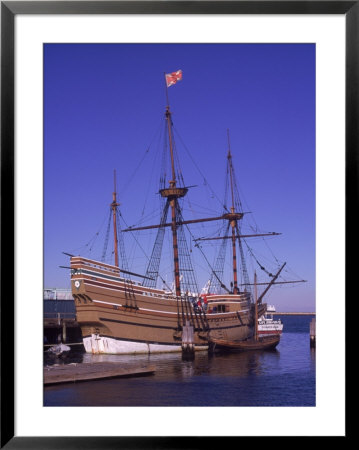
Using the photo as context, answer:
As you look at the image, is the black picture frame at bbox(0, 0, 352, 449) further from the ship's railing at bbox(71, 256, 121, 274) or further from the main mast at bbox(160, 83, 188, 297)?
the main mast at bbox(160, 83, 188, 297)

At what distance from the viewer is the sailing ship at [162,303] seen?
25.1ft

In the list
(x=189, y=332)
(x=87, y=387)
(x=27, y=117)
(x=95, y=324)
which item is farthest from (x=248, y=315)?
(x=27, y=117)

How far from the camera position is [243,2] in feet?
16.8

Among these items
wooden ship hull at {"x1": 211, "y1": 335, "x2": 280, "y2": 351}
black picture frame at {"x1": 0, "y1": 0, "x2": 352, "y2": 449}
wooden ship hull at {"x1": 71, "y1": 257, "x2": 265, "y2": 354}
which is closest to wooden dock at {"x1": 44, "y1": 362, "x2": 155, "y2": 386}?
wooden ship hull at {"x1": 71, "y1": 257, "x2": 265, "y2": 354}

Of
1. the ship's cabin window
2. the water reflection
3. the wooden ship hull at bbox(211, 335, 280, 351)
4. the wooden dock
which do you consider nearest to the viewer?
the wooden dock

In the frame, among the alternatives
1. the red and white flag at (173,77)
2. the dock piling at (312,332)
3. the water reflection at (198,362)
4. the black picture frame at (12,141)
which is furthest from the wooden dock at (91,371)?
the red and white flag at (173,77)

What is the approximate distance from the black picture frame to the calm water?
1.57ft

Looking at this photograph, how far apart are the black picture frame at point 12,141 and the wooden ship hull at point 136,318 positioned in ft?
7.59

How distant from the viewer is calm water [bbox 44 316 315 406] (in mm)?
5793

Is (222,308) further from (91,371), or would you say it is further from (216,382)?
(216,382)

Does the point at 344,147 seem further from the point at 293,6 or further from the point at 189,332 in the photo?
the point at 189,332

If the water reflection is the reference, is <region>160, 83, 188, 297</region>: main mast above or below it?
above

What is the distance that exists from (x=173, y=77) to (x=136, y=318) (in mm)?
5175

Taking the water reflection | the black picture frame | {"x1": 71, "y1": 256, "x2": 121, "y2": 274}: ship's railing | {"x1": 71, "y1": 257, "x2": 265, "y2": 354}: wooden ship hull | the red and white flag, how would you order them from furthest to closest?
{"x1": 71, "y1": 257, "x2": 265, "y2": 354}: wooden ship hull, the water reflection, {"x1": 71, "y1": 256, "x2": 121, "y2": 274}: ship's railing, the red and white flag, the black picture frame
